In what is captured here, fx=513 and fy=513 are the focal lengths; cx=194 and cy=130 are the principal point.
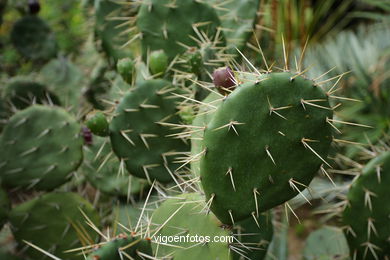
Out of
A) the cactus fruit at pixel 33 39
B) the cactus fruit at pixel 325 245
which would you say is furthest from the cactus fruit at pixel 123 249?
the cactus fruit at pixel 33 39

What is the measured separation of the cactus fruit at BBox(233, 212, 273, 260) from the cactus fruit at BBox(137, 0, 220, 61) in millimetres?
687

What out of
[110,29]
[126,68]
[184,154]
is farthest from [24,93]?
[184,154]

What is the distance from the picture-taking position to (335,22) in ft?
17.6

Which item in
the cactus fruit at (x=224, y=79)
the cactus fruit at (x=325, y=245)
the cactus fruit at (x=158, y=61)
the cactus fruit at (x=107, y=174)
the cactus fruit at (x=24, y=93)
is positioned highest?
the cactus fruit at (x=224, y=79)

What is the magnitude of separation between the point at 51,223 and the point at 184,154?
0.56m

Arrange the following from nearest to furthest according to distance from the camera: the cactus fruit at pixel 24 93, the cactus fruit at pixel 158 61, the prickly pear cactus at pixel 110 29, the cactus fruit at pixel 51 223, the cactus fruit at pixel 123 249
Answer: the cactus fruit at pixel 123 249 < the cactus fruit at pixel 158 61 < the cactus fruit at pixel 51 223 < the prickly pear cactus at pixel 110 29 < the cactus fruit at pixel 24 93

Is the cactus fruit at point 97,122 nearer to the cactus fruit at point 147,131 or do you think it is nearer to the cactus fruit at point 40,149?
the cactus fruit at point 147,131

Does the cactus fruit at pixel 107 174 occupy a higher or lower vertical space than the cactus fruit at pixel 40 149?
lower

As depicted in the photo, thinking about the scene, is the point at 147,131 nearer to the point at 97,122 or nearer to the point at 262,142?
the point at 97,122

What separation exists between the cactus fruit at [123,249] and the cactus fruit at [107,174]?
824 mm

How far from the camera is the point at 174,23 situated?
1.85 metres

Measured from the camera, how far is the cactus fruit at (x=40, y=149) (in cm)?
188

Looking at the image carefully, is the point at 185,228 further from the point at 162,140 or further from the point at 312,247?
the point at 312,247

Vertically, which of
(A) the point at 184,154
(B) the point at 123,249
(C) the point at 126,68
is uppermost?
(C) the point at 126,68
